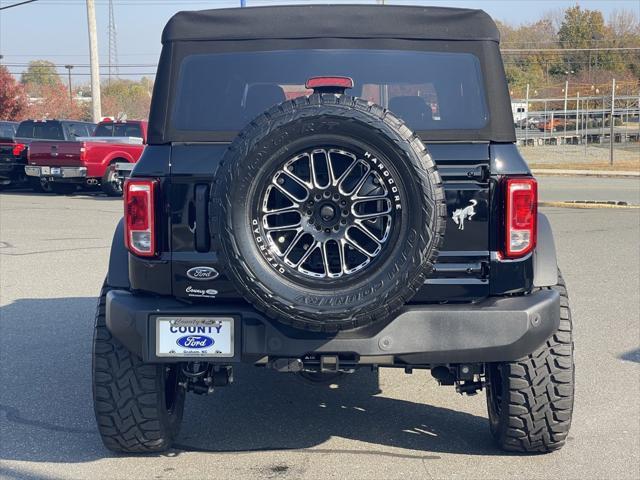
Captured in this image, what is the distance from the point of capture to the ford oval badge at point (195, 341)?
386cm

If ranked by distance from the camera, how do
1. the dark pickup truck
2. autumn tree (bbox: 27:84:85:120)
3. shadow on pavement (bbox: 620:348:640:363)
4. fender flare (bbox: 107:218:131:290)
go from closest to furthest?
fender flare (bbox: 107:218:131:290)
shadow on pavement (bbox: 620:348:640:363)
the dark pickup truck
autumn tree (bbox: 27:84:85:120)

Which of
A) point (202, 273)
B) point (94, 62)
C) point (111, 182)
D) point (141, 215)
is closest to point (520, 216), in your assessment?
point (202, 273)

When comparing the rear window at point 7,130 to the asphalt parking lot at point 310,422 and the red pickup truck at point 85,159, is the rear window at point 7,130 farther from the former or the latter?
the asphalt parking lot at point 310,422

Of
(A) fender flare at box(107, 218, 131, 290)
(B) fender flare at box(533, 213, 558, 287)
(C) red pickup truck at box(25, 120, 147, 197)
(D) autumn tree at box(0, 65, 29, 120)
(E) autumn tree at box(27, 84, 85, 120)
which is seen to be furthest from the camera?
(E) autumn tree at box(27, 84, 85, 120)

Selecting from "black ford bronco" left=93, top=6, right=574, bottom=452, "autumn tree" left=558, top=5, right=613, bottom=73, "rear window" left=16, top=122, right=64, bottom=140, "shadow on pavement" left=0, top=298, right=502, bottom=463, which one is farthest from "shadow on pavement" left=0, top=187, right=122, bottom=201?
"autumn tree" left=558, top=5, right=613, bottom=73

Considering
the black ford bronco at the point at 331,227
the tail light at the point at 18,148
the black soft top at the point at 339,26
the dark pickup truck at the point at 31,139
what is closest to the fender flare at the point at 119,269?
the black ford bronco at the point at 331,227

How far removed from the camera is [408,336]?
150 inches

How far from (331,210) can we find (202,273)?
2.25 feet

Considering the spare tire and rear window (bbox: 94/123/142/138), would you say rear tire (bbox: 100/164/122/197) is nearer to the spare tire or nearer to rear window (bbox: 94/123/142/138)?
rear window (bbox: 94/123/142/138)

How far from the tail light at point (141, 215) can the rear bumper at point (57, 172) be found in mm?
15723

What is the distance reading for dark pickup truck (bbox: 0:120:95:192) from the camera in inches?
804

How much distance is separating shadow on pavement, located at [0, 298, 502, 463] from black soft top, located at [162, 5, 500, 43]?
2.00m

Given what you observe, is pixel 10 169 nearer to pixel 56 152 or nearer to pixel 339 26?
pixel 56 152

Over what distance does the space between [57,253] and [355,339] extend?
801 centimetres
